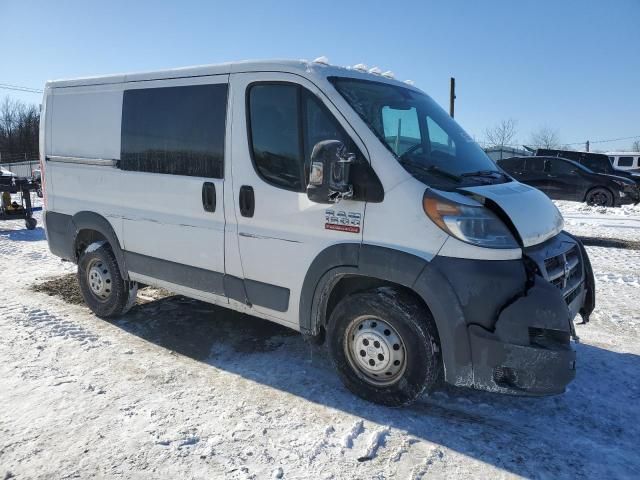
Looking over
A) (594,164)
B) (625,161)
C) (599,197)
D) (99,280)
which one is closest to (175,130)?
(99,280)

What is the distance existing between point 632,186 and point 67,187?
49.8 feet

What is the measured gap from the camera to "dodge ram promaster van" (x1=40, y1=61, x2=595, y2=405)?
296 cm

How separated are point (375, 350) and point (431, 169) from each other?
1.28m

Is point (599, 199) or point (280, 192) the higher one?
point (599, 199)

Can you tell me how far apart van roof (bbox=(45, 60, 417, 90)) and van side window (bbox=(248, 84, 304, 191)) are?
14 cm

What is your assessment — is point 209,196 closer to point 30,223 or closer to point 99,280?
point 99,280

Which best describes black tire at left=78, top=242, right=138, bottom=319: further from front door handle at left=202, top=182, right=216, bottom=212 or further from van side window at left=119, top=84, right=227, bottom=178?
front door handle at left=202, top=182, right=216, bottom=212

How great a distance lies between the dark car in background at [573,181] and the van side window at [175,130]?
12237 millimetres

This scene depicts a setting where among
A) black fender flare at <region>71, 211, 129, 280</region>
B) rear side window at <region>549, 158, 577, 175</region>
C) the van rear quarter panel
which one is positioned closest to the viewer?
the van rear quarter panel

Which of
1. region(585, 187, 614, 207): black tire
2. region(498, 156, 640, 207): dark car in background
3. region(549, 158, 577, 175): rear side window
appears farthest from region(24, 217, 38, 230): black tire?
region(585, 187, 614, 207): black tire

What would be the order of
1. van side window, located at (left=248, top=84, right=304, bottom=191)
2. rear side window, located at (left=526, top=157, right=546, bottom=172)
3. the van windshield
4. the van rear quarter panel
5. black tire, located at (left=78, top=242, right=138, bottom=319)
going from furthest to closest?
1. rear side window, located at (left=526, top=157, right=546, bottom=172)
2. black tire, located at (left=78, top=242, right=138, bottom=319)
3. the van rear quarter panel
4. van side window, located at (left=248, top=84, right=304, bottom=191)
5. the van windshield

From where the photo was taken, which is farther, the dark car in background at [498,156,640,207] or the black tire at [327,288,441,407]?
the dark car in background at [498,156,640,207]

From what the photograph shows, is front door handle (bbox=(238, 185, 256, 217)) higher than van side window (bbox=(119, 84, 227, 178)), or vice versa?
van side window (bbox=(119, 84, 227, 178))

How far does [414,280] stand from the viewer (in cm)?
307
